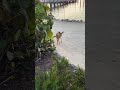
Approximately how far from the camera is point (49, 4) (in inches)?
59.7

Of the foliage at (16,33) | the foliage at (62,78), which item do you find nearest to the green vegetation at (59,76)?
the foliage at (62,78)

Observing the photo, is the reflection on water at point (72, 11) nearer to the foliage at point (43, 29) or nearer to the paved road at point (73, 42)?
the paved road at point (73, 42)

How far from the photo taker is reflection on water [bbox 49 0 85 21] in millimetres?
1227

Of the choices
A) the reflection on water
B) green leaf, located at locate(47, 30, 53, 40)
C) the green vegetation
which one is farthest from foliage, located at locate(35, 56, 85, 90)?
green leaf, located at locate(47, 30, 53, 40)

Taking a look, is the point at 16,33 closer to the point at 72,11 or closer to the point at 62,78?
the point at 72,11

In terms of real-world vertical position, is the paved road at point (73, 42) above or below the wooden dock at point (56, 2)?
below

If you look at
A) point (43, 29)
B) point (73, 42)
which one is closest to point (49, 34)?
point (43, 29)

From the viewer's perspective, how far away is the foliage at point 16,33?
1588mm

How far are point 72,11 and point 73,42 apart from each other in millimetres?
145

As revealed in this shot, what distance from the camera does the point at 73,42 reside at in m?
1.32

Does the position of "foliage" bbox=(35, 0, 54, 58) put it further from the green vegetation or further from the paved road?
the paved road

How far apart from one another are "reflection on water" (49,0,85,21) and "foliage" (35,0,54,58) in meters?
0.17

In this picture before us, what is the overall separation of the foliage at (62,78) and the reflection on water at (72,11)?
0.70 ft
